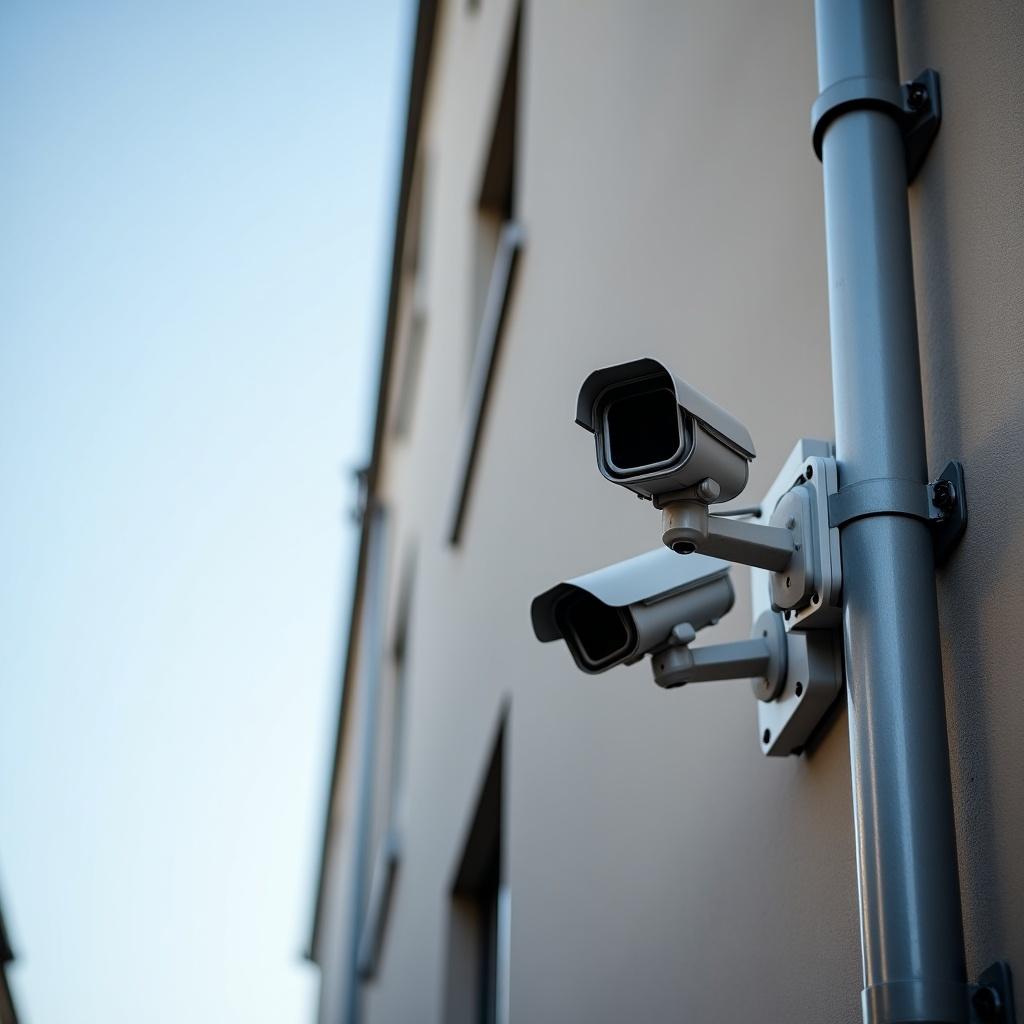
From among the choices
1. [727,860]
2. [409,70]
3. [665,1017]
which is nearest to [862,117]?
[727,860]

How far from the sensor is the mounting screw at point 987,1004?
1263 millimetres

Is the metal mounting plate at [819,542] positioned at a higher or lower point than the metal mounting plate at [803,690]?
higher

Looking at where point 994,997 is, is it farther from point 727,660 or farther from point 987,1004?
point 727,660

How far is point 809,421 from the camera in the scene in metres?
1.90

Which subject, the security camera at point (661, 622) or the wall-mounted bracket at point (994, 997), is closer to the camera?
the wall-mounted bracket at point (994, 997)

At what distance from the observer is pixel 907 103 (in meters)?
1.68

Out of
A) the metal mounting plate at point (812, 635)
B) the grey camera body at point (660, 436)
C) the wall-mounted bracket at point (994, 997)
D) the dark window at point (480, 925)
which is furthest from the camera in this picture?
the dark window at point (480, 925)

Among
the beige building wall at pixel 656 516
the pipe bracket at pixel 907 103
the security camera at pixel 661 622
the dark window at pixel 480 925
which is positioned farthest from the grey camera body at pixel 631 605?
the dark window at pixel 480 925

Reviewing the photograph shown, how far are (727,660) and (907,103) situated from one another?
0.70 m

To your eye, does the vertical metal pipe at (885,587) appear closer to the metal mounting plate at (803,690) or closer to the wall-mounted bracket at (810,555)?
the wall-mounted bracket at (810,555)

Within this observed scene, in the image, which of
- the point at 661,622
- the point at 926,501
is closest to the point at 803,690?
the point at 661,622

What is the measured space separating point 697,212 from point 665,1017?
133 centimetres

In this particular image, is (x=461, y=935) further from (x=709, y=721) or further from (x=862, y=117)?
(x=862, y=117)

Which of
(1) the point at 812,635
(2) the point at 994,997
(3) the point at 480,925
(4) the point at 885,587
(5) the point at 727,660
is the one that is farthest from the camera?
(3) the point at 480,925
